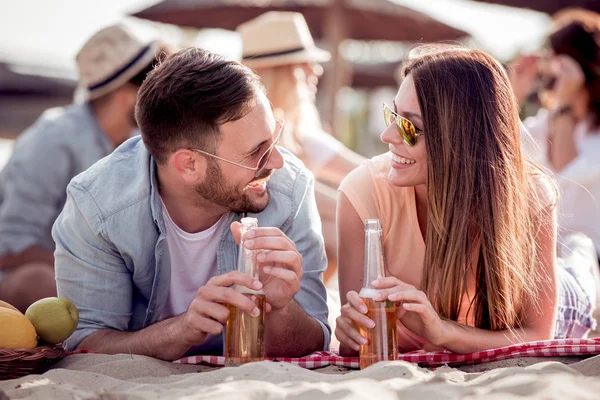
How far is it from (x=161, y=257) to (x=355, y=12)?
7.38m

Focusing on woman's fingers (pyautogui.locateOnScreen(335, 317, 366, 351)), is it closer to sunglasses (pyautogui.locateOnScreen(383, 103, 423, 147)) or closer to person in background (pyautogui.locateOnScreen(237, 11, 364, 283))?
sunglasses (pyautogui.locateOnScreen(383, 103, 423, 147))

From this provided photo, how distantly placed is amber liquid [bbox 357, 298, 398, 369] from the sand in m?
0.17

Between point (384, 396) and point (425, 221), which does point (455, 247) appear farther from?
point (384, 396)

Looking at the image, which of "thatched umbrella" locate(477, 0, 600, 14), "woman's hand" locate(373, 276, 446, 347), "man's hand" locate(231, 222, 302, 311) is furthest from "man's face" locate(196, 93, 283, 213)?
"thatched umbrella" locate(477, 0, 600, 14)

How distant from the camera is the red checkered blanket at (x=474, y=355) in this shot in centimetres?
279

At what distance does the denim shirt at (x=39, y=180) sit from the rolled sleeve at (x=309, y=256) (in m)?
2.36

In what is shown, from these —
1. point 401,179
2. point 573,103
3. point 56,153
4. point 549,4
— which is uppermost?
point 549,4

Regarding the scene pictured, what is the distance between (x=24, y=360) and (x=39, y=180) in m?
2.63

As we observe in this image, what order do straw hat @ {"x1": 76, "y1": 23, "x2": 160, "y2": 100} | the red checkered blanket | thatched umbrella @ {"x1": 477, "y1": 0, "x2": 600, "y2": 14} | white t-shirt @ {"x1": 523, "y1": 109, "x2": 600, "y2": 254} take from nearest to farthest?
the red checkered blanket, white t-shirt @ {"x1": 523, "y1": 109, "x2": 600, "y2": 254}, straw hat @ {"x1": 76, "y1": 23, "x2": 160, "y2": 100}, thatched umbrella @ {"x1": 477, "y1": 0, "x2": 600, "y2": 14}

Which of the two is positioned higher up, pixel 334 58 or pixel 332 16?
pixel 332 16

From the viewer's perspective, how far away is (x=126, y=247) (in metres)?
3.00

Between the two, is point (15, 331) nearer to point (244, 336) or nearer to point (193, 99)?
point (244, 336)

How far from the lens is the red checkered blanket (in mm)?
2787

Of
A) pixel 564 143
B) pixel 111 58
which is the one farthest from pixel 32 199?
pixel 564 143
